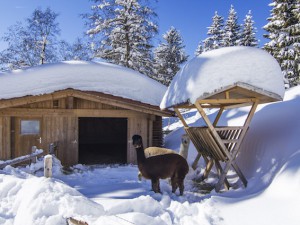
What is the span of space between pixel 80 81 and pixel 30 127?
3.59m

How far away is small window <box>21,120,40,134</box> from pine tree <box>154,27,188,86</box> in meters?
20.9

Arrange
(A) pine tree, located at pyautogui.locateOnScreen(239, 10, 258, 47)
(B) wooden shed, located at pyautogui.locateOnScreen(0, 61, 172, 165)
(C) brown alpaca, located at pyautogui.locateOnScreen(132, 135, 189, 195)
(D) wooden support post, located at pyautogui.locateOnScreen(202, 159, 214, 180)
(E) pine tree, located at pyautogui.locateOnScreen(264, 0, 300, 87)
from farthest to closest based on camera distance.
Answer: (A) pine tree, located at pyautogui.locateOnScreen(239, 10, 258, 47) → (E) pine tree, located at pyautogui.locateOnScreen(264, 0, 300, 87) → (B) wooden shed, located at pyautogui.locateOnScreen(0, 61, 172, 165) → (D) wooden support post, located at pyautogui.locateOnScreen(202, 159, 214, 180) → (C) brown alpaca, located at pyautogui.locateOnScreen(132, 135, 189, 195)

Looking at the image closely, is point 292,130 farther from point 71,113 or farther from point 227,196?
point 71,113

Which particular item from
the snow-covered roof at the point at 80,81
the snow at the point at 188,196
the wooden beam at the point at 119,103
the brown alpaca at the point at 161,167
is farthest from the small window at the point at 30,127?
the brown alpaca at the point at 161,167

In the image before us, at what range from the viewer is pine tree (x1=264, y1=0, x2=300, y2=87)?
22.1 metres

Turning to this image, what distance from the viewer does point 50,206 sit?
4766 millimetres

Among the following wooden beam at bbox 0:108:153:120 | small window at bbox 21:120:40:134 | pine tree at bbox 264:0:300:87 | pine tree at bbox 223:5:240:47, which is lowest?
small window at bbox 21:120:40:134

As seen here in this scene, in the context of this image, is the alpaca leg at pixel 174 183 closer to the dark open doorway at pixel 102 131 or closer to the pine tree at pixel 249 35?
the dark open doorway at pixel 102 131

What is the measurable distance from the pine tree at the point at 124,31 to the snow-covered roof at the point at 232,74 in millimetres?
17669

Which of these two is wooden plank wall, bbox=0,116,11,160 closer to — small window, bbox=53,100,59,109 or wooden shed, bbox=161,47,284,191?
small window, bbox=53,100,59,109

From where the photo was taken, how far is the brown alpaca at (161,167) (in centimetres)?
706

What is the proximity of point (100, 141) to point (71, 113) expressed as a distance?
1043 centimetres

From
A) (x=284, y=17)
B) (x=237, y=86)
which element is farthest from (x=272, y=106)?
(x=284, y=17)

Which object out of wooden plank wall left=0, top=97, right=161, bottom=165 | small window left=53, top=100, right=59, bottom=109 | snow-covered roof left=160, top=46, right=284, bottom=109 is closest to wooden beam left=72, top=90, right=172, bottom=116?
wooden plank wall left=0, top=97, right=161, bottom=165
